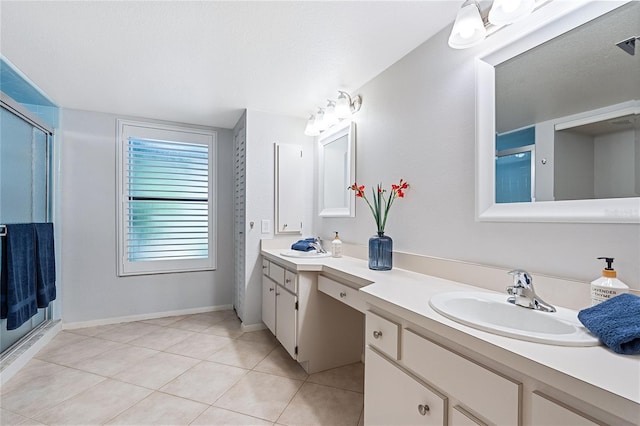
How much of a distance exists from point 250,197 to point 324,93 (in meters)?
1.18

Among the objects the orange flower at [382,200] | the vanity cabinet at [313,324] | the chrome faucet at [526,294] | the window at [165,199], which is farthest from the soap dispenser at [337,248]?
the window at [165,199]

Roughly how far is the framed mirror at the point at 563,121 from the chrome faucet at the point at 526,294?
0.26 metres

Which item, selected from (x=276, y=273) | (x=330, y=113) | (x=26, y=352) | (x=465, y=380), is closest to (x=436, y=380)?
(x=465, y=380)

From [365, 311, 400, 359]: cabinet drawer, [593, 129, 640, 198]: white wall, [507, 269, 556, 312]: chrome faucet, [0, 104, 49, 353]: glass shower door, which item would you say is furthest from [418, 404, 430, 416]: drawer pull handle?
[0, 104, 49, 353]: glass shower door

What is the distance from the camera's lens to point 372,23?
1.58 metres

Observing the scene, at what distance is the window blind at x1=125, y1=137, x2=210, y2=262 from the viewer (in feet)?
10.4

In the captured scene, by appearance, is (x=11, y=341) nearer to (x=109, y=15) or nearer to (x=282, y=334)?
(x=282, y=334)

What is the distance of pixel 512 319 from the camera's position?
106 cm

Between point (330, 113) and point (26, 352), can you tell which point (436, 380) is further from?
point (26, 352)

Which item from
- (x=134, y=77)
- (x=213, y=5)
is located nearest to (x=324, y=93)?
(x=213, y=5)

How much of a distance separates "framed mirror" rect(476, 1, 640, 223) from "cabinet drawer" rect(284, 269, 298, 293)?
1.24 m

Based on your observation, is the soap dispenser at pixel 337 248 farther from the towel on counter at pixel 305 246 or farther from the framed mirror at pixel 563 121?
the framed mirror at pixel 563 121

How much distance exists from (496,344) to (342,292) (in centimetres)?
108

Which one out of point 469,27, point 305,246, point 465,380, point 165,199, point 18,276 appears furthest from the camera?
point 165,199
